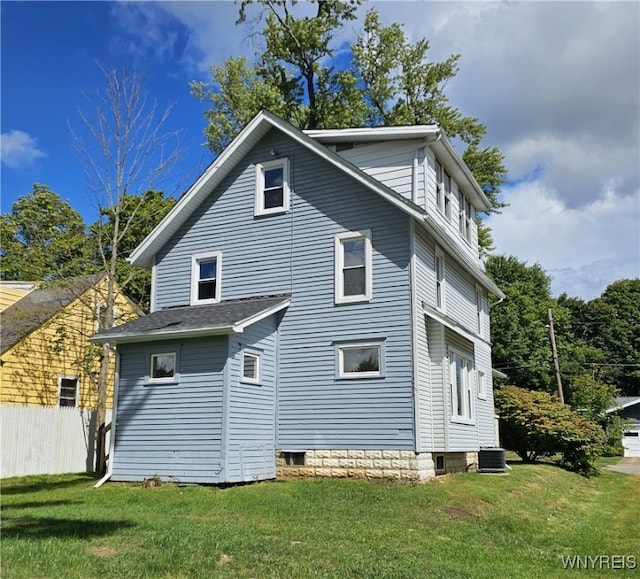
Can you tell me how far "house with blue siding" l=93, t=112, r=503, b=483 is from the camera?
588 inches

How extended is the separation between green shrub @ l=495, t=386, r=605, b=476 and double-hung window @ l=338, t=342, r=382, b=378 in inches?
363

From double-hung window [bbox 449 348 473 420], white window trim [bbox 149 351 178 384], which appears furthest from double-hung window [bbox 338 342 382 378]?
white window trim [bbox 149 351 178 384]

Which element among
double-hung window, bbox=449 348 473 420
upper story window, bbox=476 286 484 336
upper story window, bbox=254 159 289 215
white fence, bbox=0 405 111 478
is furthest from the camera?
upper story window, bbox=476 286 484 336

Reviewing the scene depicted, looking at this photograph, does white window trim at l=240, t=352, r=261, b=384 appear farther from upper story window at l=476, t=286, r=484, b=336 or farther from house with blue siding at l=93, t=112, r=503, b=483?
upper story window at l=476, t=286, r=484, b=336

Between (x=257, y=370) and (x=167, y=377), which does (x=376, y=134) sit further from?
(x=167, y=377)

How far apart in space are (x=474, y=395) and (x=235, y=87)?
19.1m

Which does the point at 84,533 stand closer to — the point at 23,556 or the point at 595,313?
the point at 23,556

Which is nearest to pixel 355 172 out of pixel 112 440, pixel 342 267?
pixel 342 267

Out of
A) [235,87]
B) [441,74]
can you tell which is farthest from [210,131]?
[441,74]

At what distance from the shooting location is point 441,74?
2978 cm

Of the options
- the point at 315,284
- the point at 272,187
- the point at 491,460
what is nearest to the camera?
the point at 315,284

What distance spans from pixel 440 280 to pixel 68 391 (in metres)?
14.4

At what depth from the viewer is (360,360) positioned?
51.5ft

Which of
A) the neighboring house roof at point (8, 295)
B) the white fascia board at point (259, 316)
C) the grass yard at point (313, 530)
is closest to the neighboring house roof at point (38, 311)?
the neighboring house roof at point (8, 295)
